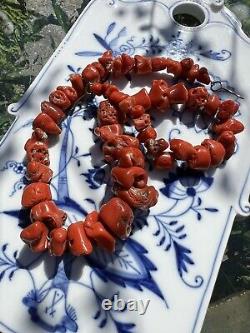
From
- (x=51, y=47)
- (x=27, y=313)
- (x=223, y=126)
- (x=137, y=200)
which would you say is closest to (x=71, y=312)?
(x=27, y=313)

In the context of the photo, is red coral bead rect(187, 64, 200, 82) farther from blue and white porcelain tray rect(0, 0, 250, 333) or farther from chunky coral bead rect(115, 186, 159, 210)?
chunky coral bead rect(115, 186, 159, 210)

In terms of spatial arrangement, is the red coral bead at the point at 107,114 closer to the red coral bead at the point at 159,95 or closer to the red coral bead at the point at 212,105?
the red coral bead at the point at 159,95

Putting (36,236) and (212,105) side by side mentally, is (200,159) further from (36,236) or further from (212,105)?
(36,236)

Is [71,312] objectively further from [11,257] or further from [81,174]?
[81,174]

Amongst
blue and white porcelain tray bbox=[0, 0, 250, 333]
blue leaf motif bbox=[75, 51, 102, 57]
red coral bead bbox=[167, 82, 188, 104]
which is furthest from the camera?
blue leaf motif bbox=[75, 51, 102, 57]

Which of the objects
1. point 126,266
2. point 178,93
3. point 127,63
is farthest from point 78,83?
point 126,266

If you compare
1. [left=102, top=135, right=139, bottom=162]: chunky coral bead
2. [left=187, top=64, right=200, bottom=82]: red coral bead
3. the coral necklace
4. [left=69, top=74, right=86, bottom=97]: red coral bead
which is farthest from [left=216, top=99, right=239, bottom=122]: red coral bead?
[left=69, top=74, right=86, bottom=97]: red coral bead
